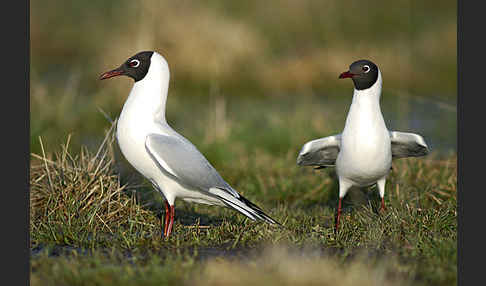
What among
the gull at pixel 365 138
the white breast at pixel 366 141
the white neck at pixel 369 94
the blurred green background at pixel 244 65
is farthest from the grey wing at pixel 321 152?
the blurred green background at pixel 244 65

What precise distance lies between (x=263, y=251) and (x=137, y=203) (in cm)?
185

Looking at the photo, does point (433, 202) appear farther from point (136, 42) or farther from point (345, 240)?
point (136, 42)

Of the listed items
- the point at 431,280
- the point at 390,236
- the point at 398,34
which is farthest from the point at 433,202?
the point at 398,34

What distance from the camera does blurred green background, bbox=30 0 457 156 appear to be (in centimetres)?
865

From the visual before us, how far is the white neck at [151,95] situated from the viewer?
4.99 metres

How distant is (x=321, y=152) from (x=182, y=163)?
1405mm

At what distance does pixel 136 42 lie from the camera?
34.4 feet

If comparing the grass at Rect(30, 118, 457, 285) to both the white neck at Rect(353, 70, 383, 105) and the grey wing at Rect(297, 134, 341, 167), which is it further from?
the white neck at Rect(353, 70, 383, 105)

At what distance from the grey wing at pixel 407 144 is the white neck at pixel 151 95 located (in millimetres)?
1939

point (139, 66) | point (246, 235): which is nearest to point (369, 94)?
point (246, 235)

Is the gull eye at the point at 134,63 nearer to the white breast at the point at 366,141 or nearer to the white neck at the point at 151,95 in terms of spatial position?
the white neck at the point at 151,95

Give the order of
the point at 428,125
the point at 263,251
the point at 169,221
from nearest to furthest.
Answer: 1. the point at 263,251
2. the point at 169,221
3. the point at 428,125

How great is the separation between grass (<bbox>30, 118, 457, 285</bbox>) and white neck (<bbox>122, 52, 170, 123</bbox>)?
0.75 m

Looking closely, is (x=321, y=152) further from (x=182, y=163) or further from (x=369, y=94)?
(x=182, y=163)
